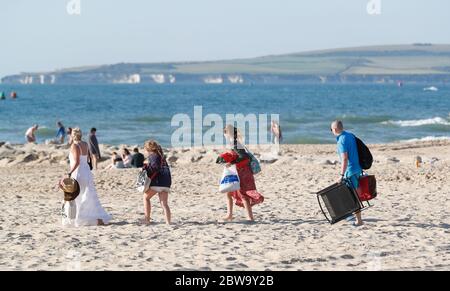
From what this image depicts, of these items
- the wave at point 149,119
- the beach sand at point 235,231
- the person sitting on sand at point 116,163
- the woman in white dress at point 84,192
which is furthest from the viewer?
the wave at point 149,119

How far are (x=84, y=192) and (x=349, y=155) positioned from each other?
347 cm

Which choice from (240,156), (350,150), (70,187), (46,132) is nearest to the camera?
(350,150)

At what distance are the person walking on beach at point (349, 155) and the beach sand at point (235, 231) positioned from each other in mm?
661

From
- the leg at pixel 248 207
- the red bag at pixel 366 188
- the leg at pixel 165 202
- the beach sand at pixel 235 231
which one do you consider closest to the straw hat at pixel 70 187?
the beach sand at pixel 235 231

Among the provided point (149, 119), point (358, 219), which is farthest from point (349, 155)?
point (149, 119)

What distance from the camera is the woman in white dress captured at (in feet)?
37.3

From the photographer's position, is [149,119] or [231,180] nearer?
[231,180]

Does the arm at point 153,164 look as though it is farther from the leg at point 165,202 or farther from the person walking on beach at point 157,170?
the leg at point 165,202

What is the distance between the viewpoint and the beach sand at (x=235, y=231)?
9.19m

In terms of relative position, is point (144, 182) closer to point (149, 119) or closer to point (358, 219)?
point (358, 219)

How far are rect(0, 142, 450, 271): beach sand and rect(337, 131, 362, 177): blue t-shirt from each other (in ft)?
2.50

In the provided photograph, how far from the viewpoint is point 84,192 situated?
38.1 ft
